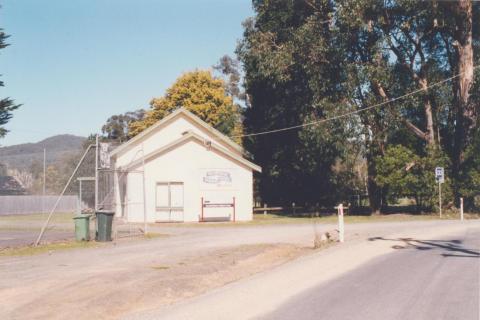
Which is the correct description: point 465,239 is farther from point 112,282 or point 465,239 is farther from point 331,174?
point 331,174

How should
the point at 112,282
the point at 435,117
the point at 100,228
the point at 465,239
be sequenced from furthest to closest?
1. the point at 435,117
2. the point at 100,228
3. the point at 465,239
4. the point at 112,282

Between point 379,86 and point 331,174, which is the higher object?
point 379,86

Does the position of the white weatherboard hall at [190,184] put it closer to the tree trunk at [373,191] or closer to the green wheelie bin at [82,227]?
the tree trunk at [373,191]

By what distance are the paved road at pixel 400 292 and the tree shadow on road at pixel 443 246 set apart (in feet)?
0.46

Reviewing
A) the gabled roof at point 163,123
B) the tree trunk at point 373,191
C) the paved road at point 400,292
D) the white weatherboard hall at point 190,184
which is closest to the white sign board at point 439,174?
the tree trunk at point 373,191

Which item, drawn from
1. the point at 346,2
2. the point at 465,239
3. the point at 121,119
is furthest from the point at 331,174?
the point at 121,119

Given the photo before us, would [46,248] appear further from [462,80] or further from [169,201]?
[462,80]

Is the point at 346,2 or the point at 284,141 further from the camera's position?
the point at 284,141

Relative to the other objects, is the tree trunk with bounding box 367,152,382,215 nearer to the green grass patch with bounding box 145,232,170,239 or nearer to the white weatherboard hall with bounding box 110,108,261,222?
the white weatherboard hall with bounding box 110,108,261,222

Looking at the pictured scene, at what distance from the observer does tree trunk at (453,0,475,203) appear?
32812 millimetres

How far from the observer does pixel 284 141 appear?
44.3 metres

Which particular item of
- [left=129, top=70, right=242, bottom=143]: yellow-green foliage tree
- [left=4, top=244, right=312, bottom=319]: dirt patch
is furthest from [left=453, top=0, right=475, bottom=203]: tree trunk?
[left=129, top=70, right=242, bottom=143]: yellow-green foliage tree

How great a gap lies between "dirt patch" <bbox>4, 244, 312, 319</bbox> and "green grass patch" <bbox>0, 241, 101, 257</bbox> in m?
5.18

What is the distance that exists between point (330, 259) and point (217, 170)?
20.6 meters
